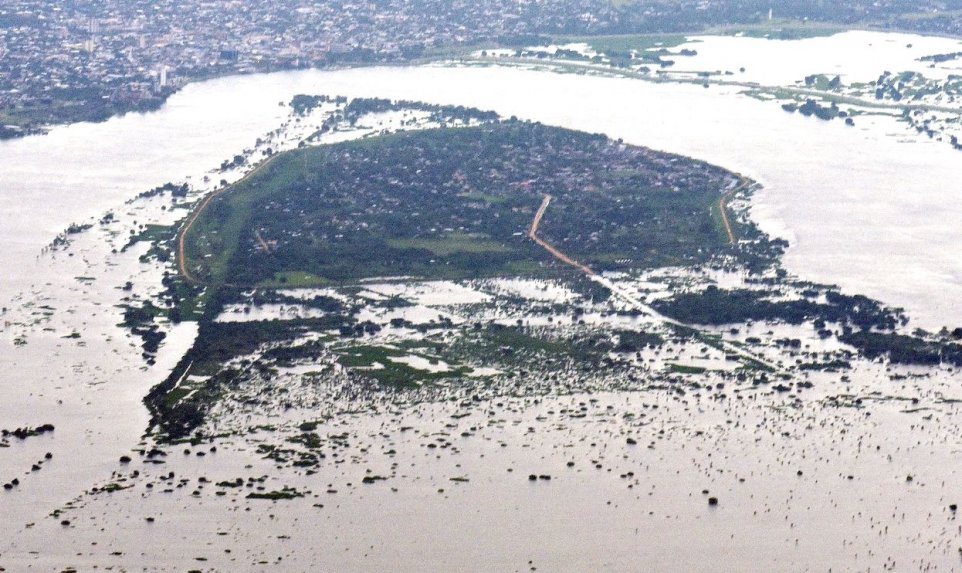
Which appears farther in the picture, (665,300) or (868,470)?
(665,300)

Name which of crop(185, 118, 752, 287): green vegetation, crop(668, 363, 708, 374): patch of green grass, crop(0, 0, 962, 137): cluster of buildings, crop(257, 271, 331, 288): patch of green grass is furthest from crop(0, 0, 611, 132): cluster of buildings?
crop(668, 363, 708, 374): patch of green grass

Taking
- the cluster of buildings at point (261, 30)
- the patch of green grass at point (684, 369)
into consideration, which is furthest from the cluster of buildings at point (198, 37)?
the patch of green grass at point (684, 369)

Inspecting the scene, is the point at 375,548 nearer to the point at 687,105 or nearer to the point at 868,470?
the point at 868,470

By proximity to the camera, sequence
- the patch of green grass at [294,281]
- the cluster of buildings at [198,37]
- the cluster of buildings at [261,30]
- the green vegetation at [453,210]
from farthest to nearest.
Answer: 1. the cluster of buildings at [261,30]
2. the cluster of buildings at [198,37]
3. the green vegetation at [453,210]
4. the patch of green grass at [294,281]

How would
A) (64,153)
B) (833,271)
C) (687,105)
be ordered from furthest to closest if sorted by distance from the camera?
(687,105) → (64,153) → (833,271)

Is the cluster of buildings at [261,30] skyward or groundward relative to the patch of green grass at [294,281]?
skyward

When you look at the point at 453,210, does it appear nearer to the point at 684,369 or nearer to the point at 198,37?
the point at 684,369

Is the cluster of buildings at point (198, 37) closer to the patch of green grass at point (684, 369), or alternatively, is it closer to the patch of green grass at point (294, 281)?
the patch of green grass at point (294, 281)

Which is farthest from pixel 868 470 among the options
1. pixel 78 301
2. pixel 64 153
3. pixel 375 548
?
pixel 64 153
